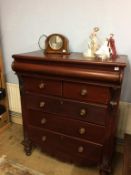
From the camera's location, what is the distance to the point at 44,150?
1.84 metres

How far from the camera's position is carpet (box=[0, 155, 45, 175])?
1696 mm

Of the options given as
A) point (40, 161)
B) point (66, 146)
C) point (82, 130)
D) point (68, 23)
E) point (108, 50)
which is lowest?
point (40, 161)

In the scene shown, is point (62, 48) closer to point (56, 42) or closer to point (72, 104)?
point (56, 42)

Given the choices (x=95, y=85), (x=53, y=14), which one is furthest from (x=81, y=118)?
(x=53, y=14)

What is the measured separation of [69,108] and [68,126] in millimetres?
178

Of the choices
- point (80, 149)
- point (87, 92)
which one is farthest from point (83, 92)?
point (80, 149)

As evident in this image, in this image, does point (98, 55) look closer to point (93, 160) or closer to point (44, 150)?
point (93, 160)

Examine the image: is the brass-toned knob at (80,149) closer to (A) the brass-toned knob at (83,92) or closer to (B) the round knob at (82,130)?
(B) the round knob at (82,130)

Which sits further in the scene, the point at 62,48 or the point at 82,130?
the point at 62,48

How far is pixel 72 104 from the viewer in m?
1.51

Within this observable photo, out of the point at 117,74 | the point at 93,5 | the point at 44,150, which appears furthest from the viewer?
the point at 44,150

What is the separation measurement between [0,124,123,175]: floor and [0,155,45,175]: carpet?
0.16 feet

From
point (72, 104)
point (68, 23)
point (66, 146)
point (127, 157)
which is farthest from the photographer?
point (68, 23)

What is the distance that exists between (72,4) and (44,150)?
4.92ft
